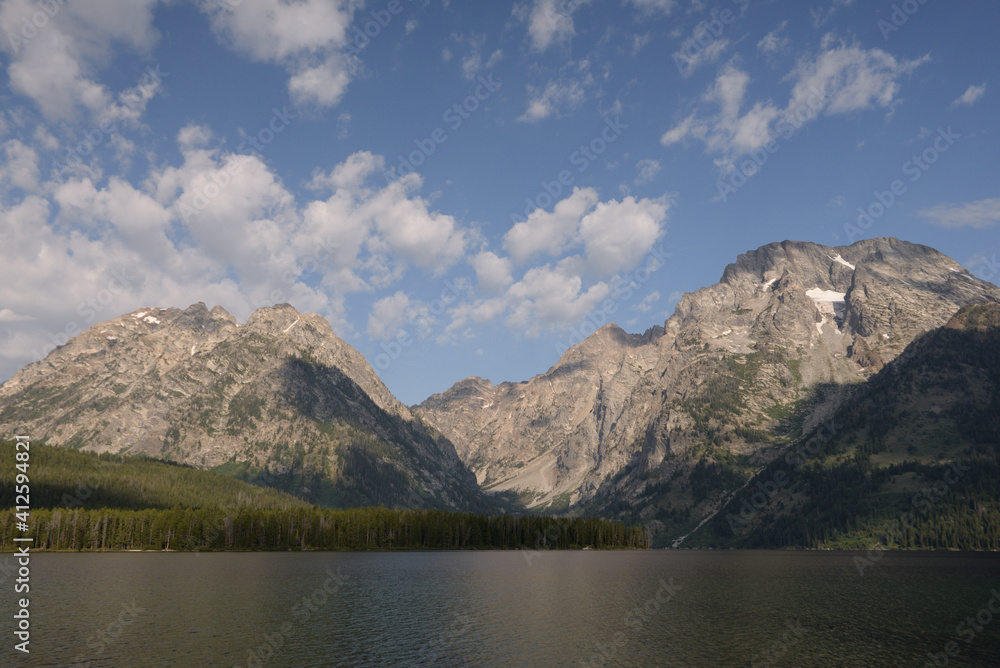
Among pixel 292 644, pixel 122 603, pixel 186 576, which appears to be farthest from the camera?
pixel 186 576

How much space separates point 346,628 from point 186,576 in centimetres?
7576

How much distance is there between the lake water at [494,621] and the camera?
5531cm

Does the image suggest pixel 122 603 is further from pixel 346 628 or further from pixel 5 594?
pixel 346 628

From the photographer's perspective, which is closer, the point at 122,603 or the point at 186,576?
the point at 122,603

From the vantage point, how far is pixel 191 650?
181 ft

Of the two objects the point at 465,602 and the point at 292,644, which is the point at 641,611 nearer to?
the point at 465,602

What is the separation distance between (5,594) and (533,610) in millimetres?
82349

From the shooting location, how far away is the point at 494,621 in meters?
75.7

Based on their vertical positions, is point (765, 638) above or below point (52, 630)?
below

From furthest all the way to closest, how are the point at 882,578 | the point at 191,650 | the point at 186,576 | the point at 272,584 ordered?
the point at 882,578 → the point at 186,576 → the point at 272,584 → the point at 191,650

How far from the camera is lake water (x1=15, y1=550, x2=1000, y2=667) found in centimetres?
5531

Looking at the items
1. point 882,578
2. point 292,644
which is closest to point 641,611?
point 292,644

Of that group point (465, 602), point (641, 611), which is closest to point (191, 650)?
point (465, 602)

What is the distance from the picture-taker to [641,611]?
85750 millimetres
